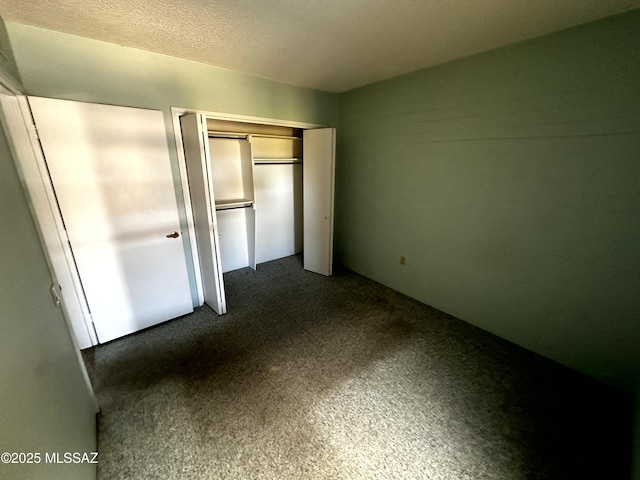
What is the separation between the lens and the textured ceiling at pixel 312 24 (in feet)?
4.94

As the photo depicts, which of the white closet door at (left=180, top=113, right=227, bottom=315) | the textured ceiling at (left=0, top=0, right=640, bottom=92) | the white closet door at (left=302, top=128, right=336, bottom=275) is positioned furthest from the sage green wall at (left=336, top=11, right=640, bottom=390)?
the white closet door at (left=180, top=113, right=227, bottom=315)

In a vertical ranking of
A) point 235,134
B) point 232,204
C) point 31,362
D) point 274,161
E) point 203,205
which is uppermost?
point 235,134

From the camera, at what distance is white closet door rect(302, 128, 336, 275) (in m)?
3.22

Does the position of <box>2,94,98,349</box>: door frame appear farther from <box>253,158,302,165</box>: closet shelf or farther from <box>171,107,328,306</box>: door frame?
<box>253,158,302,165</box>: closet shelf

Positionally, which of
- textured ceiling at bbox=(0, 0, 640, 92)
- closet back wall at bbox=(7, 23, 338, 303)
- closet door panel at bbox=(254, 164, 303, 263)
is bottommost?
closet door panel at bbox=(254, 164, 303, 263)

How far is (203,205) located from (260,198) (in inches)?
58.4

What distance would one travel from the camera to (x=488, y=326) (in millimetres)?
2510

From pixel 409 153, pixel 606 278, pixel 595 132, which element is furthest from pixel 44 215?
pixel 606 278

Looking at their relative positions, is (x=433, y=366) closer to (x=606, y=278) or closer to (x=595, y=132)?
(x=606, y=278)

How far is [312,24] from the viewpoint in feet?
5.65

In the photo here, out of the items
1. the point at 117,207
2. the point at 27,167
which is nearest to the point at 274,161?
the point at 117,207

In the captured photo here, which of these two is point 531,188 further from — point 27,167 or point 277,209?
point 27,167

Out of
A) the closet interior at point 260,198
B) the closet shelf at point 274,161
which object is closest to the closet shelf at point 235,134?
the closet interior at point 260,198

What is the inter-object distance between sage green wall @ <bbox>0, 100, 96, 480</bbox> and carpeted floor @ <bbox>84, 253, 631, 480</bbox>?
465 millimetres
